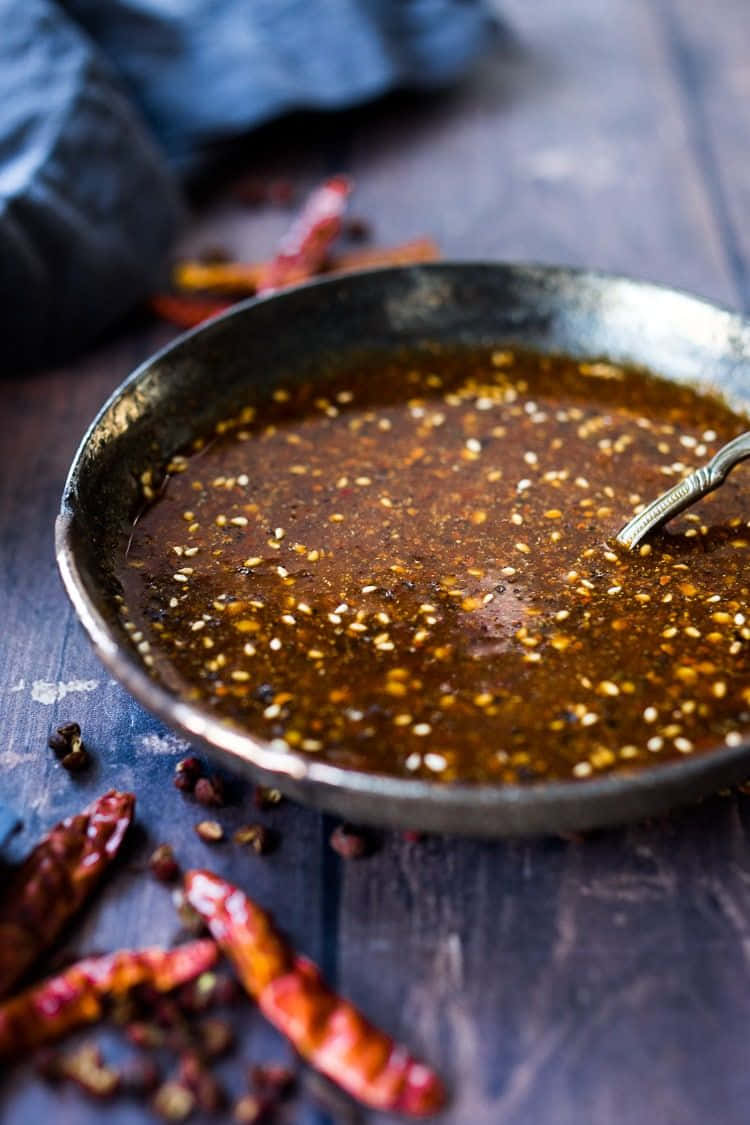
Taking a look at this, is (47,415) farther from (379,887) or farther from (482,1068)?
(482,1068)

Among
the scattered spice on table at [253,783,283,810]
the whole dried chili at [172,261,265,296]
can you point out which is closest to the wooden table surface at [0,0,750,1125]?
the scattered spice on table at [253,783,283,810]

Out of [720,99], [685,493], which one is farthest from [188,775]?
[720,99]

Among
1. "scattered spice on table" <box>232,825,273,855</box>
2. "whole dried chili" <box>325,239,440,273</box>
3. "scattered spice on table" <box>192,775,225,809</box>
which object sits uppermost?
"scattered spice on table" <box>192,775,225,809</box>

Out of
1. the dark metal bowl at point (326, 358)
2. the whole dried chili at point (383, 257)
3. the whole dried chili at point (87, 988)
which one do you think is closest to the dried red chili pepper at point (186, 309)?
the whole dried chili at point (383, 257)

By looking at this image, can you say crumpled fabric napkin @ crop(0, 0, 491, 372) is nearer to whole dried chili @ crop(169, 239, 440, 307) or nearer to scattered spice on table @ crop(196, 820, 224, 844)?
whole dried chili @ crop(169, 239, 440, 307)

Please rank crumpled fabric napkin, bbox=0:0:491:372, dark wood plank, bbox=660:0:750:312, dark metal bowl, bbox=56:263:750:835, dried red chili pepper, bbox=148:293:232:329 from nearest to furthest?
dark metal bowl, bbox=56:263:750:835 → crumpled fabric napkin, bbox=0:0:491:372 → dried red chili pepper, bbox=148:293:232:329 → dark wood plank, bbox=660:0:750:312

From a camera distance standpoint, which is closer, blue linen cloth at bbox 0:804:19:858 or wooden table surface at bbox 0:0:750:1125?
wooden table surface at bbox 0:0:750:1125

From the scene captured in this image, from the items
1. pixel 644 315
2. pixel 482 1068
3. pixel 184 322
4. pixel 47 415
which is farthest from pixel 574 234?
pixel 482 1068
